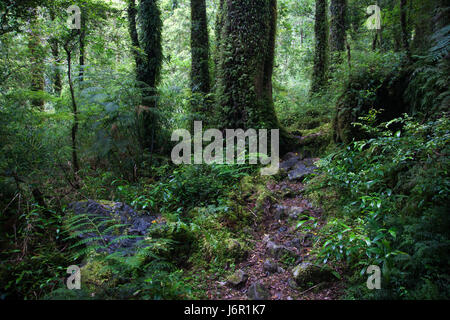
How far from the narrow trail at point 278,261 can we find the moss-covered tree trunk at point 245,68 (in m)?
2.34

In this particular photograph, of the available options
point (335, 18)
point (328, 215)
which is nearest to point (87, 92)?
point (328, 215)

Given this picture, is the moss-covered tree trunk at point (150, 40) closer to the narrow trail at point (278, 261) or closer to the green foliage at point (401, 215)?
the narrow trail at point (278, 261)

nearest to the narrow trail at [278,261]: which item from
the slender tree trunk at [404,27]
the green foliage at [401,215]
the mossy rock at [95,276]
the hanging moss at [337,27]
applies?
the green foliage at [401,215]

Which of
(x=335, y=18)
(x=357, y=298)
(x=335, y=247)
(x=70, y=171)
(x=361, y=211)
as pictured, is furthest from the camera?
(x=335, y=18)

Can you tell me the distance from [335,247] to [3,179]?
4468 millimetres

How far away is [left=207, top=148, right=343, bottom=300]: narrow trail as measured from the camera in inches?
102

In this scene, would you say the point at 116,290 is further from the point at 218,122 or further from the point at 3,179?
the point at 218,122

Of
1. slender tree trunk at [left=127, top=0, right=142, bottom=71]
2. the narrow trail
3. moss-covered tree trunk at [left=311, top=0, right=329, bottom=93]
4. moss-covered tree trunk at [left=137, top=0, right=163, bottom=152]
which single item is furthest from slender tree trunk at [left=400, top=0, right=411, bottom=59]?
moss-covered tree trunk at [left=311, top=0, right=329, bottom=93]

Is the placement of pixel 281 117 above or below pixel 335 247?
above

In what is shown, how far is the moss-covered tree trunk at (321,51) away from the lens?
11.2m

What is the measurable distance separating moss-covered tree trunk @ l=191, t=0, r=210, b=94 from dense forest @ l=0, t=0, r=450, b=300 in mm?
1256

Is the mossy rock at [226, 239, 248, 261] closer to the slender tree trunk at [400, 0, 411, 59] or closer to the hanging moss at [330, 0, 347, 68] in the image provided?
the slender tree trunk at [400, 0, 411, 59]

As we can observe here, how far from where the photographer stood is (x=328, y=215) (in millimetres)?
3633

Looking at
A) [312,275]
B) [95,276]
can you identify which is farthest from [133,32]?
[312,275]
